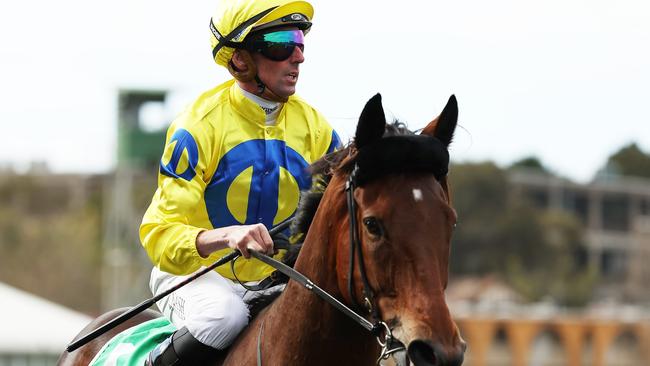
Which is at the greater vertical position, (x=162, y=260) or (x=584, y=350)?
(x=162, y=260)

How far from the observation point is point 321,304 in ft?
17.0

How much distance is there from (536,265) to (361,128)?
77787 millimetres

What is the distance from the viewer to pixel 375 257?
477 cm

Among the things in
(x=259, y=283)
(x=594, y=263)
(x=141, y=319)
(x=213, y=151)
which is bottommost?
(x=594, y=263)

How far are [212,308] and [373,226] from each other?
3.67 feet

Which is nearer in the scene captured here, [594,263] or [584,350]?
[584,350]

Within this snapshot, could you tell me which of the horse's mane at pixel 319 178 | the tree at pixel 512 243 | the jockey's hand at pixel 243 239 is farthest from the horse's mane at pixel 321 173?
the tree at pixel 512 243

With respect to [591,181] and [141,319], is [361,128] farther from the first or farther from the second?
[591,181]

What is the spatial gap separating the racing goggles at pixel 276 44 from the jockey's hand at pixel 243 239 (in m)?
0.97

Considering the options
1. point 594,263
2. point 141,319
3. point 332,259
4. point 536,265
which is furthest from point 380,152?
point 594,263

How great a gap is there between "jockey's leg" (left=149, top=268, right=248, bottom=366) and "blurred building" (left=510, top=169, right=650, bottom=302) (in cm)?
8501

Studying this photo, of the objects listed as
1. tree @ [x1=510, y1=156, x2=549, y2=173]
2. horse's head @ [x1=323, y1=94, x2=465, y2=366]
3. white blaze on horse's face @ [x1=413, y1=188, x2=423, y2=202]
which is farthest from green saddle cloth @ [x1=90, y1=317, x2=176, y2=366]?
tree @ [x1=510, y1=156, x2=549, y2=173]

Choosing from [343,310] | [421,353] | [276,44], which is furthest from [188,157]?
[421,353]

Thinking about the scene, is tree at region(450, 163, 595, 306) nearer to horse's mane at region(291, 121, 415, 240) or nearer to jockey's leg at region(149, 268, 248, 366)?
jockey's leg at region(149, 268, 248, 366)
